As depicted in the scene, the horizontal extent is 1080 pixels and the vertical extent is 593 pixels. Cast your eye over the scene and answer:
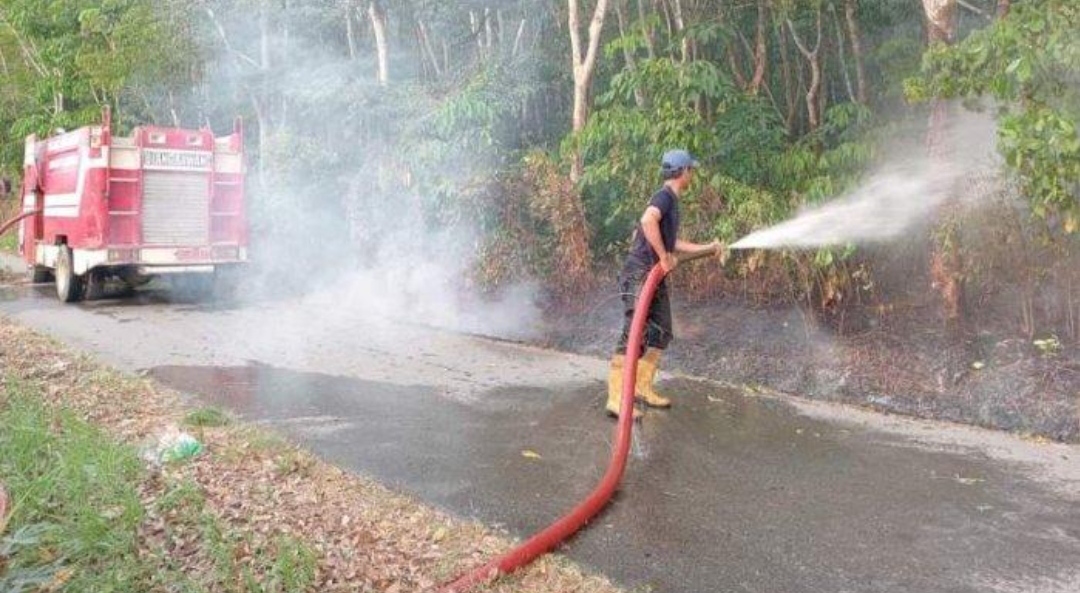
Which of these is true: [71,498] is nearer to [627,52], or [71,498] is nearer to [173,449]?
[173,449]

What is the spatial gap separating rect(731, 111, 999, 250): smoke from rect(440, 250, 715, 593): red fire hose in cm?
162

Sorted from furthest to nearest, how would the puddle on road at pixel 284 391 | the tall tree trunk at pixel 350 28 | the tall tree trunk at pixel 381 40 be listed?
1. the tall tree trunk at pixel 350 28
2. the tall tree trunk at pixel 381 40
3. the puddle on road at pixel 284 391

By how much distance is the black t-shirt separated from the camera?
5777mm

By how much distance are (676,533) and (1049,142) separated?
3262 millimetres

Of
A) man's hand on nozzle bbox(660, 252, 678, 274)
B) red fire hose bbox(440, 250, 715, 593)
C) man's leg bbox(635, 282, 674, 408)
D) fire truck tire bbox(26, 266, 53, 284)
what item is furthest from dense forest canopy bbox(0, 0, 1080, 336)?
fire truck tire bbox(26, 266, 53, 284)

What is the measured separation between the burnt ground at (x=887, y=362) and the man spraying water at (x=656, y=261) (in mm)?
1399

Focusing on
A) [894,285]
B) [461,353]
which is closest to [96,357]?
[461,353]

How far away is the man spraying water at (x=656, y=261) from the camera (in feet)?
18.7

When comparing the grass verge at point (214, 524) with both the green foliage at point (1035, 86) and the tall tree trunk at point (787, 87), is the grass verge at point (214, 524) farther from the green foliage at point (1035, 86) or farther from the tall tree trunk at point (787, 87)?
the tall tree trunk at point (787, 87)

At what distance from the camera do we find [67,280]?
11875 mm

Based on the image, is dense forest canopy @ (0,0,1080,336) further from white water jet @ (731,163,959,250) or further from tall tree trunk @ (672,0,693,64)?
white water jet @ (731,163,959,250)

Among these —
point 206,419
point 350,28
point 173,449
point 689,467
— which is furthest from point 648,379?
point 350,28

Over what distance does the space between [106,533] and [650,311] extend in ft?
11.3

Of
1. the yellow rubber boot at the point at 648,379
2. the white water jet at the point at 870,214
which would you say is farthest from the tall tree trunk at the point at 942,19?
the yellow rubber boot at the point at 648,379
